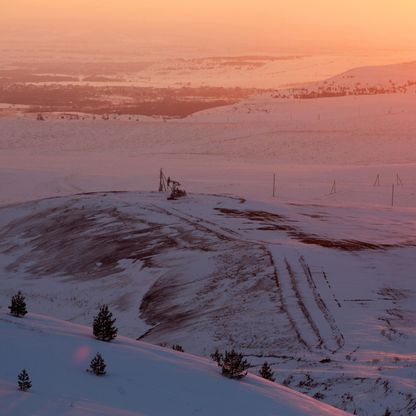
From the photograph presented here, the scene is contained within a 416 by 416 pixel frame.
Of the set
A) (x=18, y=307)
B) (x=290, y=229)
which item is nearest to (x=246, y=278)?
(x=290, y=229)

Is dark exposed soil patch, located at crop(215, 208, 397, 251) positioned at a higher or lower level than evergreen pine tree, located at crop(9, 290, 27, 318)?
lower

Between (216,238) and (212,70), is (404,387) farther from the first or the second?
(212,70)

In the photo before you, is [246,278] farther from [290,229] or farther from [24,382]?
[24,382]

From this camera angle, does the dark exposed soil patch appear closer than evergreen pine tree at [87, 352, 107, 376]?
No

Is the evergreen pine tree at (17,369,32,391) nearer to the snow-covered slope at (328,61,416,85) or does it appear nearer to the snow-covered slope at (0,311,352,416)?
the snow-covered slope at (0,311,352,416)

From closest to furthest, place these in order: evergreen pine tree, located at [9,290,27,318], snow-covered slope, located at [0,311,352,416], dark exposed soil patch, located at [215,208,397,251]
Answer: snow-covered slope, located at [0,311,352,416]
evergreen pine tree, located at [9,290,27,318]
dark exposed soil patch, located at [215,208,397,251]

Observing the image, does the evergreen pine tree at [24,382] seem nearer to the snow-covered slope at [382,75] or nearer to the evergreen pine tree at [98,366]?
the evergreen pine tree at [98,366]

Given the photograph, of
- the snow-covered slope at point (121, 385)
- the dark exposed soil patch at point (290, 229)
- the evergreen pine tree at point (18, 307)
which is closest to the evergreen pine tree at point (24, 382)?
the snow-covered slope at point (121, 385)

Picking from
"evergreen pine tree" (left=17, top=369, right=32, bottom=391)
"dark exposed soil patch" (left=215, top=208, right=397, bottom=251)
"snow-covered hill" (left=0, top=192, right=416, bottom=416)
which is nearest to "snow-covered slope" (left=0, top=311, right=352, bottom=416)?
"evergreen pine tree" (left=17, top=369, right=32, bottom=391)

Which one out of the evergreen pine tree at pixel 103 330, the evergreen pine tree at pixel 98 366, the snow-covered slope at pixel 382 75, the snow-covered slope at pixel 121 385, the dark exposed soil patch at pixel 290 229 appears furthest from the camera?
the snow-covered slope at pixel 382 75
